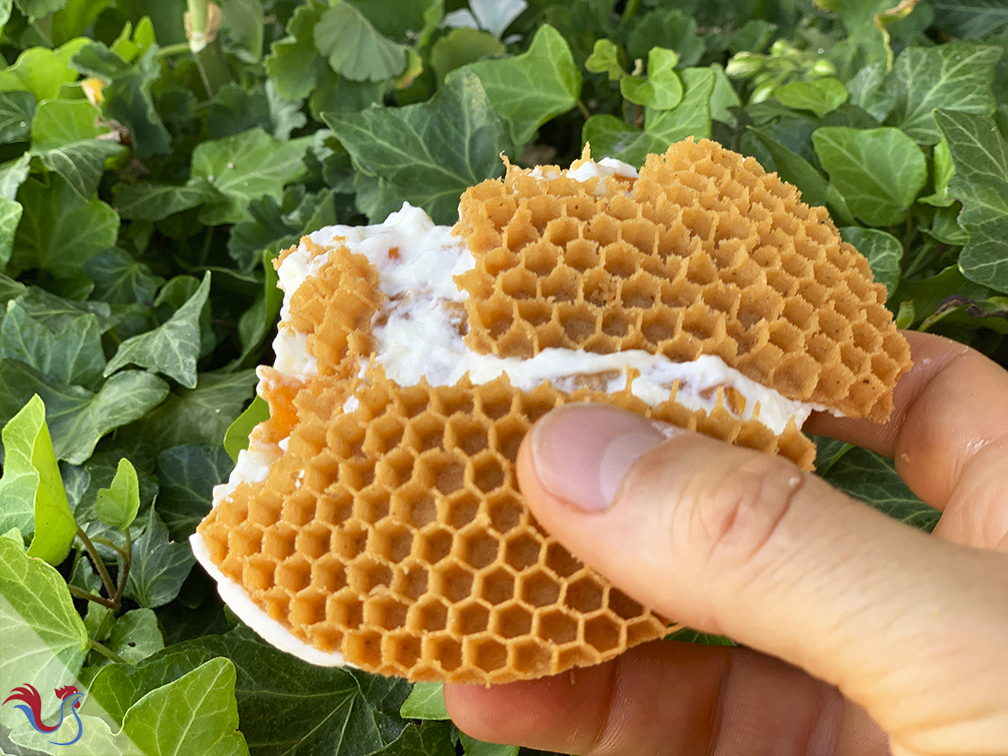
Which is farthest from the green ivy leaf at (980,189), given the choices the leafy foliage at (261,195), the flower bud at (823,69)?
the flower bud at (823,69)

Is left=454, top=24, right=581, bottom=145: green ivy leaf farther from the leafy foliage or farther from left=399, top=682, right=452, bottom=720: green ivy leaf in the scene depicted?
left=399, top=682, right=452, bottom=720: green ivy leaf

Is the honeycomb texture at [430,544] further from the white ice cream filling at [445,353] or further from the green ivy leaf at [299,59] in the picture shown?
the green ivy leaf at [299,59]

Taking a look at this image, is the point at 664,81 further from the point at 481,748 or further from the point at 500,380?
the point at 481,748

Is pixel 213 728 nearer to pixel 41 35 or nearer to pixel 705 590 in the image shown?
pixel 705 590

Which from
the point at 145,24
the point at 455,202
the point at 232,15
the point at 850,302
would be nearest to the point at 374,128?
the point at 455,202

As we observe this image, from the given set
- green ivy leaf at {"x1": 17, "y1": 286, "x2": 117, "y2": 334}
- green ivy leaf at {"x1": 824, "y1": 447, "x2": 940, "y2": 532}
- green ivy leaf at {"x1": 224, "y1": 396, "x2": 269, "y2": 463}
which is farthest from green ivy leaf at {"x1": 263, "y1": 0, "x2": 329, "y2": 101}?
green ivy leaf at {"x1": 824, "y1": 447, "x2": 940, "y2": 532}

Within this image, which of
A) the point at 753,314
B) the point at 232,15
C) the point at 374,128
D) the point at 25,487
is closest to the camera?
the point at 753,314
